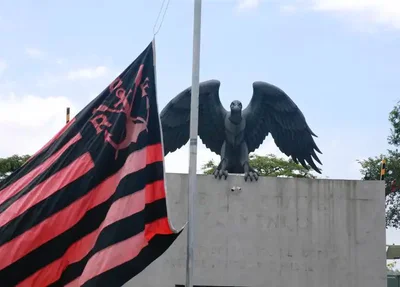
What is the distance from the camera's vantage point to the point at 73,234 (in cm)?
591

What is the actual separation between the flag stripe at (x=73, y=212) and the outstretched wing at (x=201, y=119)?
712 centimetres

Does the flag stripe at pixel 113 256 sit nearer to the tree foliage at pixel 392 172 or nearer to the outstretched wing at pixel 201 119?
the outstretched wing at pixel 201 119

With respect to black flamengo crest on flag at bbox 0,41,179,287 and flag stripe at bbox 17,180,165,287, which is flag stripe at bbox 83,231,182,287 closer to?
black flamengo crest on flag at bbox 0,41,179,287

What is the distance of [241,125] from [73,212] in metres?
7.60

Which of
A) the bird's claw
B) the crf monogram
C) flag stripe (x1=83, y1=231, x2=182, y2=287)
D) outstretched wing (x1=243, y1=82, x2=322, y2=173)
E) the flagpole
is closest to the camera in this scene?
flag stripe (x1=83, y1=231, x2=182, y2=287)

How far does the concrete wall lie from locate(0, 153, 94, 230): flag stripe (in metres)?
6.51

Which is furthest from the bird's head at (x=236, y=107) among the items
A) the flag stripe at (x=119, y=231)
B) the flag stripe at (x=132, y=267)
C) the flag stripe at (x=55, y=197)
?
the flag stripe at (x=132, y=267)

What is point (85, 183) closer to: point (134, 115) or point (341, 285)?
point (134, 115)

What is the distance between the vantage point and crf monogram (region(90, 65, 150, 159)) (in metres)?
6.23

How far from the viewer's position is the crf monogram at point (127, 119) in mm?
6227

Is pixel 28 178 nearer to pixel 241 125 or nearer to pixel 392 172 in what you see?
pixel 241 125

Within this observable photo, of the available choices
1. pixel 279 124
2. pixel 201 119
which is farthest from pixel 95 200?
pixel 279 124

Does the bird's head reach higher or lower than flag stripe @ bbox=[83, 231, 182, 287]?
higher

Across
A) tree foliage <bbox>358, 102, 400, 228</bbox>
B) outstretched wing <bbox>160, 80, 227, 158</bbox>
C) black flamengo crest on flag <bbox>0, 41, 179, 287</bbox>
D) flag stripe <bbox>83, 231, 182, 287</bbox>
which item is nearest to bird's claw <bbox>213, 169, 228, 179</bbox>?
outstretched wing <bbox>160, 80, 227, 158</bbox>
